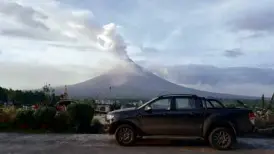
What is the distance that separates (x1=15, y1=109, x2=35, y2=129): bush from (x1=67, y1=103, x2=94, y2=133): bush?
163 cm

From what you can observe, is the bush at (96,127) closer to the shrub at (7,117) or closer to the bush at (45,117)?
the bush at (45,117)

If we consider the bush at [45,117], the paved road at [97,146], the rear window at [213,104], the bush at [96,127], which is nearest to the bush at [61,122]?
the bush at [45,117]

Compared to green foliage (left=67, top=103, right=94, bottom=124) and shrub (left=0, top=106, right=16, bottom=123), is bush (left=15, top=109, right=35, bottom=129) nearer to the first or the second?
shrub (left=0, top=106, right=16, bottom=123)

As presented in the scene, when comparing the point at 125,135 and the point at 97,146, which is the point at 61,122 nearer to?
the point at 97,146

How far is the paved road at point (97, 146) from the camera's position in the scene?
11.2 m

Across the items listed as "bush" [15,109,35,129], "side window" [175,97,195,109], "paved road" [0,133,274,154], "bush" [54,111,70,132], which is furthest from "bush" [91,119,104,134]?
"side window" [175,97,195,109]

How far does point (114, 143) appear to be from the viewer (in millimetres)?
12766

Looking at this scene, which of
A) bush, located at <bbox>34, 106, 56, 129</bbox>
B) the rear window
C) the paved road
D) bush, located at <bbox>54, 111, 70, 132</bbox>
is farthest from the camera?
bush, located at <bbox>54, 111, 70, 132</bbox>

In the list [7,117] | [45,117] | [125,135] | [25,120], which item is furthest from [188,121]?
[7,117]

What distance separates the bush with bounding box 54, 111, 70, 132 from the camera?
52.6 feet

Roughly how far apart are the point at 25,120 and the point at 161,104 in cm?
682

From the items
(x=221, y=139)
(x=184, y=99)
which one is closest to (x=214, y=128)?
(x=221, y=139)

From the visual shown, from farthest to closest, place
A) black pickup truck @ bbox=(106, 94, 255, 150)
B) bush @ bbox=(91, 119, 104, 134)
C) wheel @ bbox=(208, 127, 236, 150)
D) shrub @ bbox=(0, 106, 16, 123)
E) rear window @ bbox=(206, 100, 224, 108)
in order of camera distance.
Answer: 1. bush @ bbox=(91, 119, 104, 134)
2. shrub @ bbox=(0, 106, 16, 123)
3. rear window @ bbox=(206, 100, 224, 108)
4. black pickup truck @ bbox=(106, 94, 255, 150)
5. wheel @ bbox=(208, 127, 236, 150)

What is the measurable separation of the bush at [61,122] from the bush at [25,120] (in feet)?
3.30
